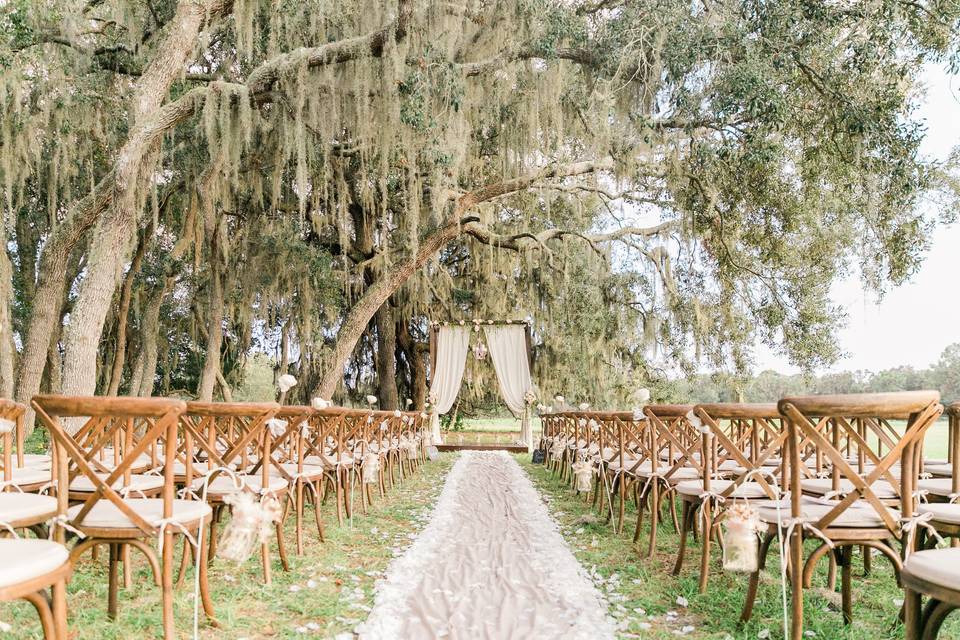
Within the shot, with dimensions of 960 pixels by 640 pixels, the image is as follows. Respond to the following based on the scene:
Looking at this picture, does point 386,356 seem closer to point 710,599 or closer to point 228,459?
point 228,459

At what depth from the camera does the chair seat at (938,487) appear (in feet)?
8.68

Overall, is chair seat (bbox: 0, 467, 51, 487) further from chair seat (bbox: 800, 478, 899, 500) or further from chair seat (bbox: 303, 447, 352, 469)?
chair seat (bbox: 800, 478, 899, 500)

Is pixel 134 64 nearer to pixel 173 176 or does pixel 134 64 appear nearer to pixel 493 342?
pixel 173 176

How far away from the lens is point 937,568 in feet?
4.56

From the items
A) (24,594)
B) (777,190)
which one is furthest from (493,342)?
(24,594)

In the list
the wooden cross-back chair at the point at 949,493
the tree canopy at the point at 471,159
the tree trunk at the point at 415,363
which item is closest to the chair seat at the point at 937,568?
the wooden cross-back chair at the point at 949,493

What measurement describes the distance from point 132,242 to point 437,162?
13.2 feet

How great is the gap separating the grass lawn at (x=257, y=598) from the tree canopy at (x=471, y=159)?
3100 mm

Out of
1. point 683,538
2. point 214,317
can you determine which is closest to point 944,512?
point 683,538

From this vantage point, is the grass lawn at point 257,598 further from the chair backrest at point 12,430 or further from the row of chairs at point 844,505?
the row of chairs at point 844,505

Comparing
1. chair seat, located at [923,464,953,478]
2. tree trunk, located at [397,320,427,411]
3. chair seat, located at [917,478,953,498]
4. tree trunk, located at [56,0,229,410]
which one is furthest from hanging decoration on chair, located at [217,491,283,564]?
tree trunk, located at [397,320,427,411]

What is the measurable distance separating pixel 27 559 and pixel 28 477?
5.65ft

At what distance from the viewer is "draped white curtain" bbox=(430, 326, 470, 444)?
483 inches

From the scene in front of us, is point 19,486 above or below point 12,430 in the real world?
below
